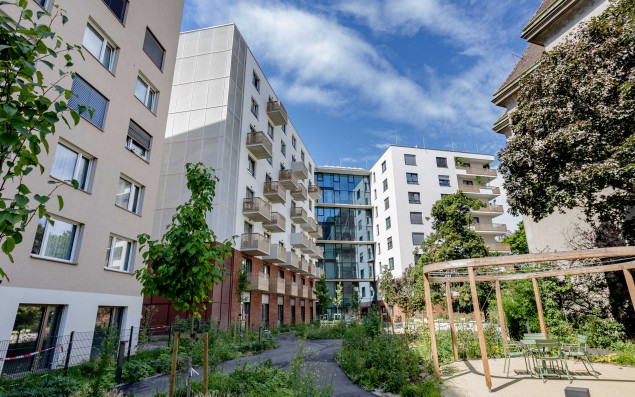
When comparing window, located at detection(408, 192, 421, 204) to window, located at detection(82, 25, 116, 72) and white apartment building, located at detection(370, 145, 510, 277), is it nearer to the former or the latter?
white apartment building, located at detection(370, 145, 510, 277)

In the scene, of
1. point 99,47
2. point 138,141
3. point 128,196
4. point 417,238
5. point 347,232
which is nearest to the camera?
point 99,47

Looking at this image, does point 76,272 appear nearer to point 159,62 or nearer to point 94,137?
point 94,137

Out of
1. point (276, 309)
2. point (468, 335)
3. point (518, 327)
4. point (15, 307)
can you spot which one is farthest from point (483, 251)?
point (15, 307)

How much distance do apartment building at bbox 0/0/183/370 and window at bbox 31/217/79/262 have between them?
0.11 ft


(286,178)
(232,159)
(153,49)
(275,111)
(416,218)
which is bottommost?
(232,159)

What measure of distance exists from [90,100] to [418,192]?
129 feet

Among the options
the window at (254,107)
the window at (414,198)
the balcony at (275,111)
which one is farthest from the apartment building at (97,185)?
the window at (414,198)

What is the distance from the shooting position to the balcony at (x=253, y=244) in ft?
77.8

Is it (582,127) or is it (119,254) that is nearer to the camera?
(582,127)

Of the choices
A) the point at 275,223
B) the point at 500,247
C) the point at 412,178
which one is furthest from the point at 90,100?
the point at 500,247

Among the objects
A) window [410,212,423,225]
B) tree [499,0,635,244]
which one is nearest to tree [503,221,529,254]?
window [410,212,423,225]

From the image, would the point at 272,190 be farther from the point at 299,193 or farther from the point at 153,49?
the point at 153,49

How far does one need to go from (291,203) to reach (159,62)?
20.6 metres

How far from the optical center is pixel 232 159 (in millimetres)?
23453
